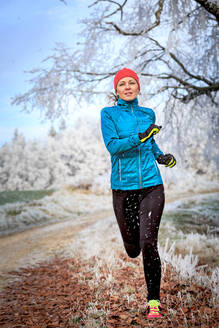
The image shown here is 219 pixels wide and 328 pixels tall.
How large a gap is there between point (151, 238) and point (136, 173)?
594 mm

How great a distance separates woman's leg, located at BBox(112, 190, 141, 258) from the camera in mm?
2719

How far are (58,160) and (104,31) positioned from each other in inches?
698

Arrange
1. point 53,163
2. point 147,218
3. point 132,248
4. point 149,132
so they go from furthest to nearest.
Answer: point 53,163
point 132,248
point 147,218
point 149,132

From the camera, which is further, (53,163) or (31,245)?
(53,163)

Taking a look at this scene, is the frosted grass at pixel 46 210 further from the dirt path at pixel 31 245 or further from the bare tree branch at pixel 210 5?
the bare tree branch at pixel 210 5

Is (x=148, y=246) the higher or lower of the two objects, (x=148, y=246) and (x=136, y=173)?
the lower

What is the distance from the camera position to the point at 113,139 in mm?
2592

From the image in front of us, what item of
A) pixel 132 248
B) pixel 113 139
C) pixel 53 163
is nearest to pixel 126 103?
pixel 113 139

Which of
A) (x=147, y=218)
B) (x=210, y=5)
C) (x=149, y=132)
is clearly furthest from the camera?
(x=210, y=5)

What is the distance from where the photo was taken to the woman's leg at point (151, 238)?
2514 mm

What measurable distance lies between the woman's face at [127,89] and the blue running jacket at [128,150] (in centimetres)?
14

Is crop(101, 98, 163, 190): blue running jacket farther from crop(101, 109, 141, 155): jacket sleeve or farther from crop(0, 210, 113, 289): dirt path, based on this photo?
crop(0, 210, 113, 289): dirt path

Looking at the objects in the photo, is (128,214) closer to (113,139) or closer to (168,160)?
(168,160)

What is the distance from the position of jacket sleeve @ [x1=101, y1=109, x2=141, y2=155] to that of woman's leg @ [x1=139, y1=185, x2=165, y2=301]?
0.47 m
